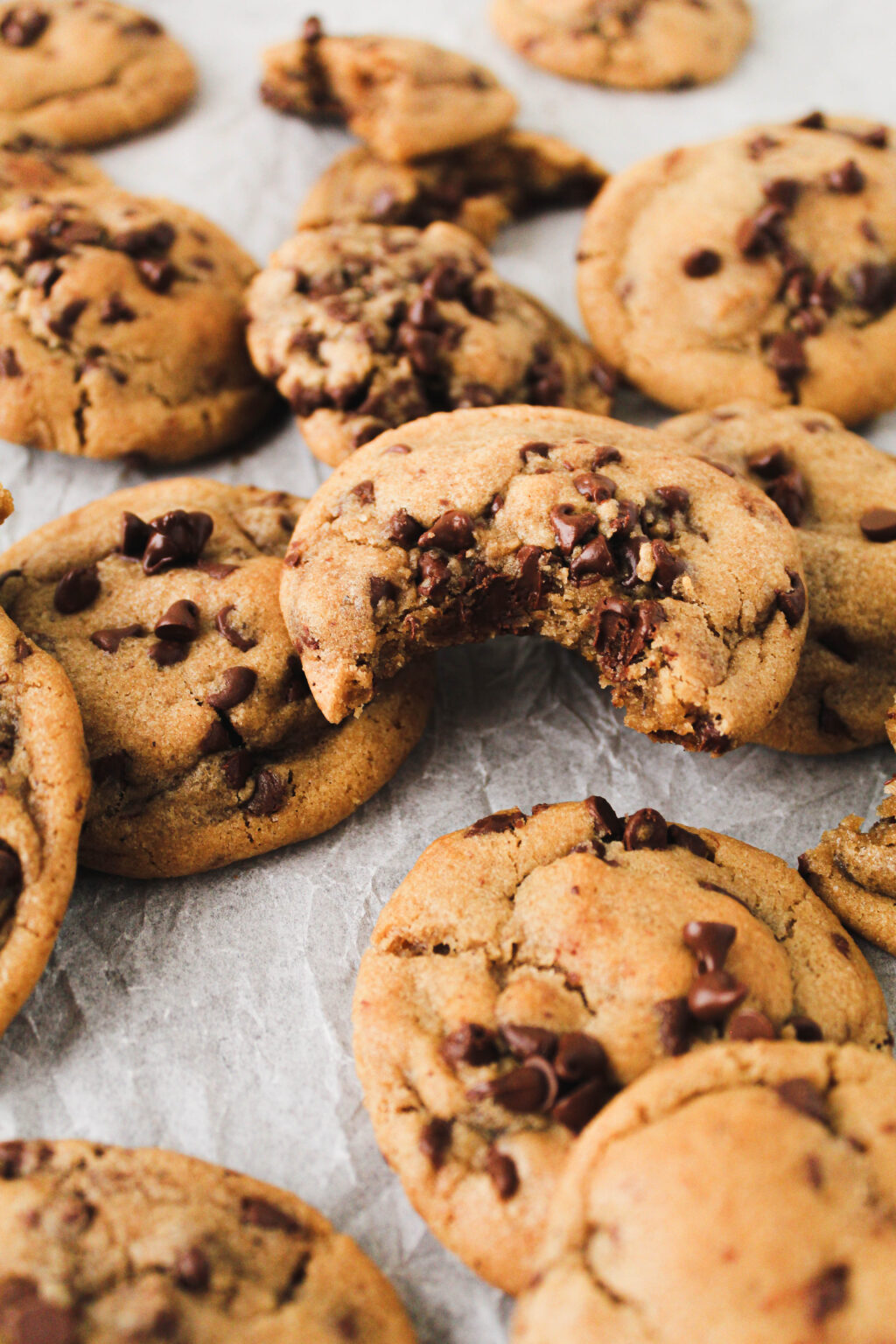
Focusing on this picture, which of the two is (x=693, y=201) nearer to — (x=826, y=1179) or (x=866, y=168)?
(x=866, y=168)

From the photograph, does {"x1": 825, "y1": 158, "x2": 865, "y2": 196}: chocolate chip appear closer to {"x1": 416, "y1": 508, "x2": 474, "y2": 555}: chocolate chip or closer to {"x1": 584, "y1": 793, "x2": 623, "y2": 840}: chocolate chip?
{"x1": 416, "y1": 508, "x2": 474, "y2": 555}: chocolate chip

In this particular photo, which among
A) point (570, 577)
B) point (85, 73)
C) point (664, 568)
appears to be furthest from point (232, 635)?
point (85, 73)

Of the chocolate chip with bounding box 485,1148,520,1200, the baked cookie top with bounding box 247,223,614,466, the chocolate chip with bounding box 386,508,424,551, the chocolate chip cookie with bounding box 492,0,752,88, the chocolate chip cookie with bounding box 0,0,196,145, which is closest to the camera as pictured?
the chocolate chip with bounding box 485,1148,520,1200

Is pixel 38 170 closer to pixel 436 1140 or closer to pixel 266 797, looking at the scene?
pixel 266 797

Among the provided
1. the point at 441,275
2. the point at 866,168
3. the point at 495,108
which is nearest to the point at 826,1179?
Result: the point at 441,275

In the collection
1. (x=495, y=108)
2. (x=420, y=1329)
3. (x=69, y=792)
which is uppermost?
(x=495, y=108)

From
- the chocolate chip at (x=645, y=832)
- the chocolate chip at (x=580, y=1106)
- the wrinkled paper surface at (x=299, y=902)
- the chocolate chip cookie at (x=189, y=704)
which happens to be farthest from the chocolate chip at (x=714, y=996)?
the chocolate chip cookie at (x=189, y=704)

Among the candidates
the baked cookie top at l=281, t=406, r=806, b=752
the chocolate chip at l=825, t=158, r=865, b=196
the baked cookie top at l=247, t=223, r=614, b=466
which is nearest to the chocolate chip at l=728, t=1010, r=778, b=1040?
the baked cookie top at l=281, t=406, r=806, b=752
